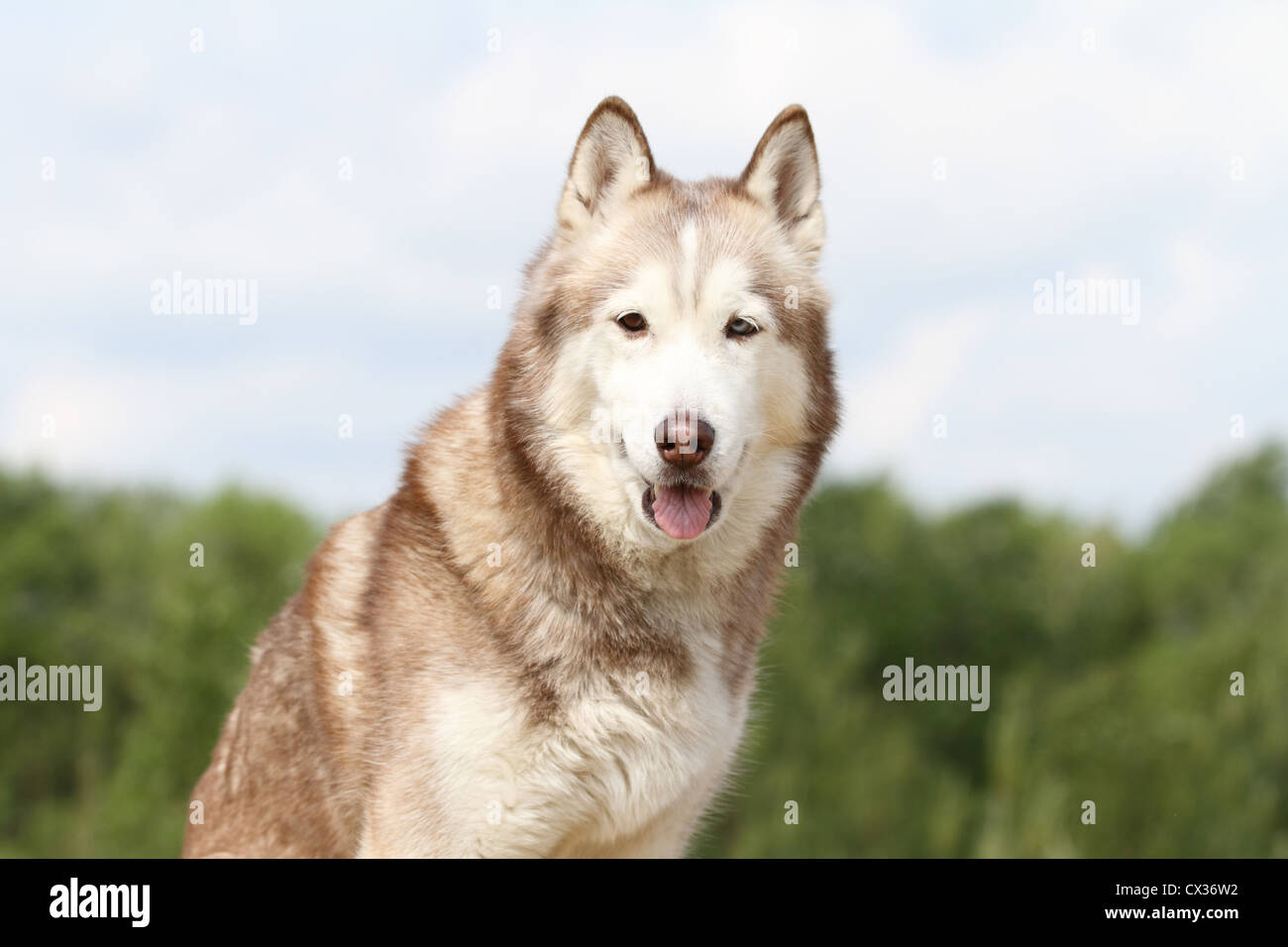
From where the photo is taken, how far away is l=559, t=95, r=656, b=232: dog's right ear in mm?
5270

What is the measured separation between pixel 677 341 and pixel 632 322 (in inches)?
7.8

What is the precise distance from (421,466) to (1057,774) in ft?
65.1

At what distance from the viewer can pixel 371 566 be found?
213 inches

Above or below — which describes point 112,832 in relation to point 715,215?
below

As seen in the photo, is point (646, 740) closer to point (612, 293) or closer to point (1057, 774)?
point (612, 293)

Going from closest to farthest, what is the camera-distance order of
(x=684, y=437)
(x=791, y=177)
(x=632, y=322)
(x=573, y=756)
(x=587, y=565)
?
(x=684, y=437), (x=573, y=756), (x=632, y=322), (x=587, y=565), (x=791, y=177)

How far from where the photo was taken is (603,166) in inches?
213

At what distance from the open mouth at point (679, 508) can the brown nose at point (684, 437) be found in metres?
0.18

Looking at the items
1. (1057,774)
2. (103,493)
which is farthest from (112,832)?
(1057,774)
